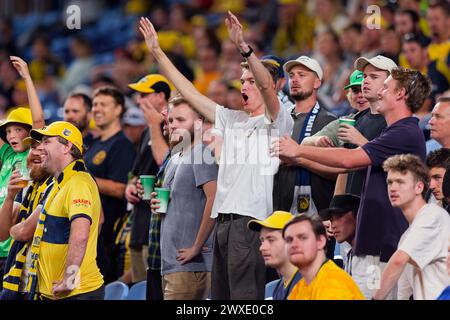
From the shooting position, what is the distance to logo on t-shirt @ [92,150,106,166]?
9555 millimetres

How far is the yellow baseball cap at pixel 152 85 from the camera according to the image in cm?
926

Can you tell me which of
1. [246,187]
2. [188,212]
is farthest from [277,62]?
[188,212]

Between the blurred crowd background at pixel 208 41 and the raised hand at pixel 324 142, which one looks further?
the blurred crowd background at pixel 208 41

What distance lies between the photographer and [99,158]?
9562mm

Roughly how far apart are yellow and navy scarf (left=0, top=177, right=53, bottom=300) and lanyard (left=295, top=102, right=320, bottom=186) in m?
1.73

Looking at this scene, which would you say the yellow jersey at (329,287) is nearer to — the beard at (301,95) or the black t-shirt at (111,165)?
the beard at (301,95)

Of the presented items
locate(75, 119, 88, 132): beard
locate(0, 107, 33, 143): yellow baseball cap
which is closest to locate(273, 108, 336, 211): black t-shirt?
locate(0, 107, 33, 143): yellow baseball cap

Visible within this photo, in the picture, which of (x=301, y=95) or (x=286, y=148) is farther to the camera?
(x=301, y=95)

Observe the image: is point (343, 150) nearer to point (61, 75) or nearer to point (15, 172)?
point (15, 172)

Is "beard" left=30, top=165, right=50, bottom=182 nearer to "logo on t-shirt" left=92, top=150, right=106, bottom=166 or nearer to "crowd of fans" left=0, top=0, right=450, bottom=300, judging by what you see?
"crowd of fans" left=0, top=0, right=450, bottom=300

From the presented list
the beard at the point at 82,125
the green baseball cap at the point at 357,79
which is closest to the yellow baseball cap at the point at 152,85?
the beard at the point at 82,125

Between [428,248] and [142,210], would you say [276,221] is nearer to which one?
[428,248]

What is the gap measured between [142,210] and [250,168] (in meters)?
2.02

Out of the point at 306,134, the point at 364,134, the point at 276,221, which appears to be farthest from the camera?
the point at 306,134
